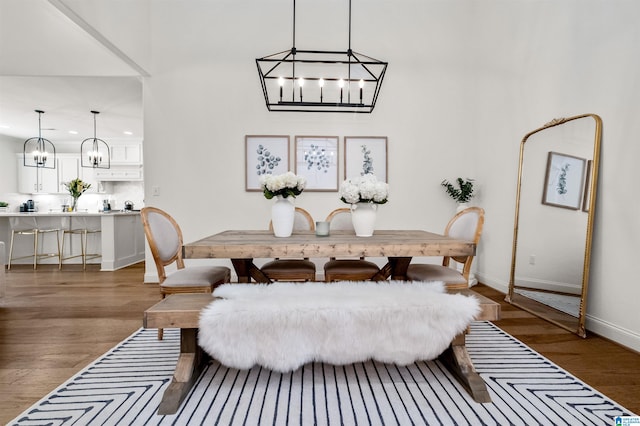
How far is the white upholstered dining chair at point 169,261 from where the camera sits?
2176mm

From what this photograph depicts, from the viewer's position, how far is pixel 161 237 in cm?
239

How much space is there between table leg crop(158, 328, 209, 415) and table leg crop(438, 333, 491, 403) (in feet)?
4.31

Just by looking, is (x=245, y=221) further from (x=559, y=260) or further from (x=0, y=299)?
(x=559, y=260)

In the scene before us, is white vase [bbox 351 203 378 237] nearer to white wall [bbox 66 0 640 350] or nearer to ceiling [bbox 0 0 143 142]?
white wall [bbox 66 0 640 350]

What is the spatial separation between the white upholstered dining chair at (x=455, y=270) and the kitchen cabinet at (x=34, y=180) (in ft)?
30.3

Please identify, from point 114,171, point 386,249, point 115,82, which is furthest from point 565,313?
point 114,171

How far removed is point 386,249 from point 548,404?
3.41ft

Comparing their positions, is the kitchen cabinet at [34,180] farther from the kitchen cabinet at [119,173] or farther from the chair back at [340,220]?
the chair back at [340,220]

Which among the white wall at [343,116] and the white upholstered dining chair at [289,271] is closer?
the white upholstered dining chair at [289,271]

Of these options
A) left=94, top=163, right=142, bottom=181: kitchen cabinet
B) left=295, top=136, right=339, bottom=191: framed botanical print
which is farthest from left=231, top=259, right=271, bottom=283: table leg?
left=94, top=163, right=142, bottom=181: kitchen cabinet

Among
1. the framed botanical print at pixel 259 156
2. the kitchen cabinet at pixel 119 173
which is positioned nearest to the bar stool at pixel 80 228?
the kitchen cabinet at pixel 119 173

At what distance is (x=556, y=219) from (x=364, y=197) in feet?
5.90

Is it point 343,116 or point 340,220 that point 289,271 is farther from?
point 343,116

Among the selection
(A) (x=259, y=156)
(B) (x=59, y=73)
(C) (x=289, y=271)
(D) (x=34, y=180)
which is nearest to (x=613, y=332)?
(C) (x=289, y=271)
